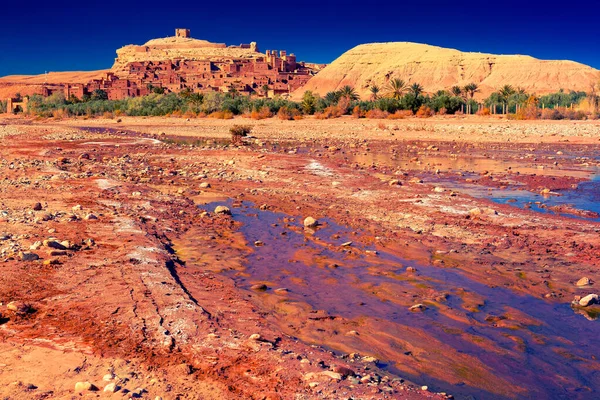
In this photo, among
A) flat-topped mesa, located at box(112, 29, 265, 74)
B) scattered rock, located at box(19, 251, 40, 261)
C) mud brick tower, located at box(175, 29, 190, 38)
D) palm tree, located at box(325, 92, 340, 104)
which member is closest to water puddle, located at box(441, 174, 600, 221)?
scattered rock, located at box(19, 251, 40, 261)

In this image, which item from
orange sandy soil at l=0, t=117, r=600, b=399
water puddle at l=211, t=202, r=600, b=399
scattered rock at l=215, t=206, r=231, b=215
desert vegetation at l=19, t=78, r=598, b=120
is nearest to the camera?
orange sandy soil at l=0, t=117, r=600, b=399

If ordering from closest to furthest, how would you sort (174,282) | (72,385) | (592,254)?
(72,385)
(174,282)
(592,254)

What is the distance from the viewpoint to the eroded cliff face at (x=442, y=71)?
71875 mm

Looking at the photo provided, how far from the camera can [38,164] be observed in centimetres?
1524

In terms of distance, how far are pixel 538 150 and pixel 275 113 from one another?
24851 mm

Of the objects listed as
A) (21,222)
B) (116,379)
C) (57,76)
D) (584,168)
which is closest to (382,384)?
(116,379)

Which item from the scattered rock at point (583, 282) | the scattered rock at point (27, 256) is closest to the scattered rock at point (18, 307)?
the scattered rock at point (27, 256)

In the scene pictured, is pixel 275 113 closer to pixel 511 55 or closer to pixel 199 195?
pixel 199 195

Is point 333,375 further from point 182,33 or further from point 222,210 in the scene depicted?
point 182,33

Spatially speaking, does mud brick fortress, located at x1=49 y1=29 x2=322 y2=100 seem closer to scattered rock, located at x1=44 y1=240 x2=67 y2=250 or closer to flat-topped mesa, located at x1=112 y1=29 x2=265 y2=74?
flat-topped mesa, located at x1=112 y1=29 x2=265 y2=74

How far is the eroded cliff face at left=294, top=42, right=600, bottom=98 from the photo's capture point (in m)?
71.9

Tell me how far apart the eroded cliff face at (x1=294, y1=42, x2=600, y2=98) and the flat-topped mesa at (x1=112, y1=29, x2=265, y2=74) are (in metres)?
32.2

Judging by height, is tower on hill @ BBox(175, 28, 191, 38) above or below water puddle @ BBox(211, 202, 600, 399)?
above

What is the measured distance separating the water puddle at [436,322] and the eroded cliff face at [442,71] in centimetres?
6638
